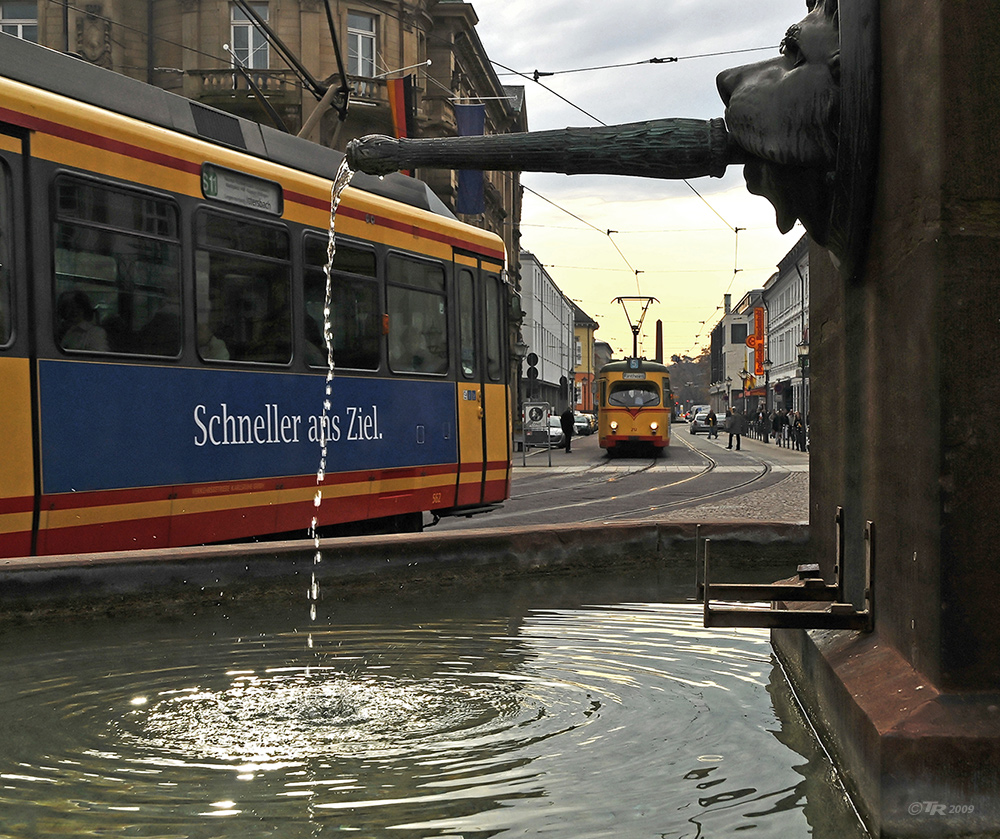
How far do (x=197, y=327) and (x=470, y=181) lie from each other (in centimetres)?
2282

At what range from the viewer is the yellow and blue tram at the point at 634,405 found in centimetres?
4066

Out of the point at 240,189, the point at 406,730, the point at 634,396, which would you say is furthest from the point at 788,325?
the point at 406,730

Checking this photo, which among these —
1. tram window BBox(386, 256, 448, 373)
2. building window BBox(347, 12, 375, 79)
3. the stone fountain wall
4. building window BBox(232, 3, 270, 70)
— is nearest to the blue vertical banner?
building window BBox(347, 12, 375, 79)

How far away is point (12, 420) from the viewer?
23.7 feet

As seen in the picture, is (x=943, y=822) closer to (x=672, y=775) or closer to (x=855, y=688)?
(x=855, y=688)

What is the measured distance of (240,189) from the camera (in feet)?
30.4

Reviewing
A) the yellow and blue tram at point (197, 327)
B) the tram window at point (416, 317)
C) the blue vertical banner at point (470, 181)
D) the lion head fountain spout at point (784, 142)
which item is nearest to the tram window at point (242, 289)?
the yellow and blue tram at point (197, 327)

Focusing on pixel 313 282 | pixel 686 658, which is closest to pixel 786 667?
pixel 686 658

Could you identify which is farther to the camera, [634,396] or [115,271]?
[634,396]

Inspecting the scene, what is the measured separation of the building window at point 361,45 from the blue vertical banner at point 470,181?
672cm

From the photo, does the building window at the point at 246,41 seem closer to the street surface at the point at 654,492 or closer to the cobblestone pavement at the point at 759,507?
the street surface at the point at 654,492

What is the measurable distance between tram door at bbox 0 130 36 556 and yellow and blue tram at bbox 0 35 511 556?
0.01m

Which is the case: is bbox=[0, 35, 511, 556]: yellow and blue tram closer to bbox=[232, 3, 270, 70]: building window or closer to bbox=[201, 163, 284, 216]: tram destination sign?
bbox=[201, 163, 284, 216]: tram destination sign

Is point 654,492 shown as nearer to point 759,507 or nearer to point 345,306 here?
point 759,507
